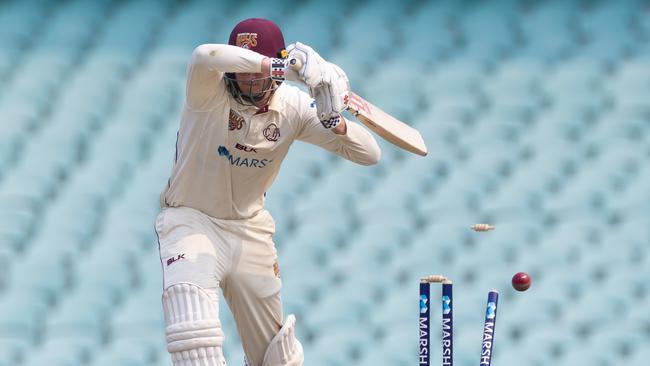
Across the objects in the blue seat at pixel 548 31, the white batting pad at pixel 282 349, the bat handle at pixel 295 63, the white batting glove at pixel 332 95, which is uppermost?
the blue seat at pixel 548 31

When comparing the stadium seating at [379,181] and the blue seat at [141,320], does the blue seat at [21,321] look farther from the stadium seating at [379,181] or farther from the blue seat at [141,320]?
the blue seat at [141,320]

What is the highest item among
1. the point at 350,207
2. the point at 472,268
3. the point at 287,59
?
the point at 350,207

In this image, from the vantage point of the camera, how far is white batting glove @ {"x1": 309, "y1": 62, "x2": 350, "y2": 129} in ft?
12.2

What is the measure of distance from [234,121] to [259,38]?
0.82 ft

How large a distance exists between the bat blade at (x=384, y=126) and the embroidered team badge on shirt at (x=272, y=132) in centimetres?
24

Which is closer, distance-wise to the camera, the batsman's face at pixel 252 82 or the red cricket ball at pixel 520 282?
the batsman's face at pixel 252 82

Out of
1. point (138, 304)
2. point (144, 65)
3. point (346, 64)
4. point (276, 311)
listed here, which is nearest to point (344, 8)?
point (346, 64)

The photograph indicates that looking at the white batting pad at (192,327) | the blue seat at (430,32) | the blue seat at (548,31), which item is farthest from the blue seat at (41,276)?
the blue seat at (548,31)

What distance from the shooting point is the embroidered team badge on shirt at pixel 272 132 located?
13.0 feet

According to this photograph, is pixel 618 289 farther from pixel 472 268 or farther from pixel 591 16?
pixel 591 16

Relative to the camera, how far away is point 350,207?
20.5 ft

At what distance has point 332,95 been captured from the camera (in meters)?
3.72

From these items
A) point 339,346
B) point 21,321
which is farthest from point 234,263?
point 21,321

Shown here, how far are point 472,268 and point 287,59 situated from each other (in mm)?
2571
